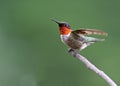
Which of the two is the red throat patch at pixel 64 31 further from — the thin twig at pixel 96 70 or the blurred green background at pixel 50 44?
the blurred green background at pixel 50 44

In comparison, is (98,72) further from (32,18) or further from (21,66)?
(32,18)

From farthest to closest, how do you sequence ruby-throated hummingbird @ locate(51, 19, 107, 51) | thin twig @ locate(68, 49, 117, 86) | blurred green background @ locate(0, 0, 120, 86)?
blurred green background @ locate(0, 0, 120, 86)
ruby-throated hummingbird @ locate(51, 19, 107, 51)
thin twig @ locate(68, 49, 117, 86)

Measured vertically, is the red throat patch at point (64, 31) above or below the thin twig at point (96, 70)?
above

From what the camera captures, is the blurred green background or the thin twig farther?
the blurred green background

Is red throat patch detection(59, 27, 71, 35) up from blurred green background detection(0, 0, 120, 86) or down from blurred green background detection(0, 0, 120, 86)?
up

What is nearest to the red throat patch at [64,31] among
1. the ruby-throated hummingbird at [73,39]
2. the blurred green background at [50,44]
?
the ruby-throated hummingbird at [73,39]

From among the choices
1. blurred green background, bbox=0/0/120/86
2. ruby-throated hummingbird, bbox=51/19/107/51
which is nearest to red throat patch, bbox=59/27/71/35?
ruby-throated hummingbird, bbox=51/19/107/51

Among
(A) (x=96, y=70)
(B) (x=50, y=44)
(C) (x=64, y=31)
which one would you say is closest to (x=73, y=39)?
(C) (x=64, y=31)

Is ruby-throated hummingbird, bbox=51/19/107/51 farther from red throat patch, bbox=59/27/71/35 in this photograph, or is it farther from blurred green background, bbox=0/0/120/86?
blurred green background, bbox=0/0/120/86

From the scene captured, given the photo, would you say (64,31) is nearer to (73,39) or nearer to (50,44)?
(73,39)
